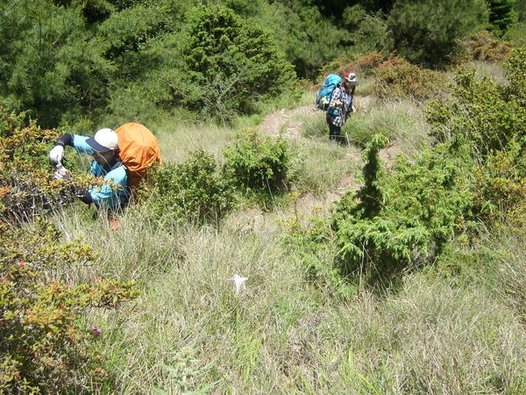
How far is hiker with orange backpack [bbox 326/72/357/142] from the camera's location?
8008 millimetres

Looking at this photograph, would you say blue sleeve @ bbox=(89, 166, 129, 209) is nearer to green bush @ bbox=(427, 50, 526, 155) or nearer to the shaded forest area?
the shaded forest area


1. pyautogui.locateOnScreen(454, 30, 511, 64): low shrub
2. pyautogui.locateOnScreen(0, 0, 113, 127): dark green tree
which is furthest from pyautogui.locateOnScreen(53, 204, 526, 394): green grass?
pyautogui.locateOnScreen(454, 30, 511, 64): low shrub

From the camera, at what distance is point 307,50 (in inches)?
760

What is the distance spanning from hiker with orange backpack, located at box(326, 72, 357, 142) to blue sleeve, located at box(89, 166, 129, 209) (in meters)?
4.39

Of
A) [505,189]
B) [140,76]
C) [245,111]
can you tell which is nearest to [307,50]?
[245,111]

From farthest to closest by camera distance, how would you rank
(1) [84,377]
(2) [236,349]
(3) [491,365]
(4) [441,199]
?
(4) [441,199]
(2) [236,349]
(3) [491,365]
(1) [84,377]

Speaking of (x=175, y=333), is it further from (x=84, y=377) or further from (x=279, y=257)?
(x=279, y=257)

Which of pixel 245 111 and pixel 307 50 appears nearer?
pixel 245 111

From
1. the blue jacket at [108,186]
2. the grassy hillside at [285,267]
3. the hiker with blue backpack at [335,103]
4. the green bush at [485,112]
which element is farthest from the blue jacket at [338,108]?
the blue jacket at [108,186]

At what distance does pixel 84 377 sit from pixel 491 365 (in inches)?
77.5

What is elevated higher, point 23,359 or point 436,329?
point 23,359

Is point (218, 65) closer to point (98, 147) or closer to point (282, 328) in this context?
point (98, 147)

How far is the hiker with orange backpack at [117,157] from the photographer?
4230 mm

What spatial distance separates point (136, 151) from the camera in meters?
4.40
